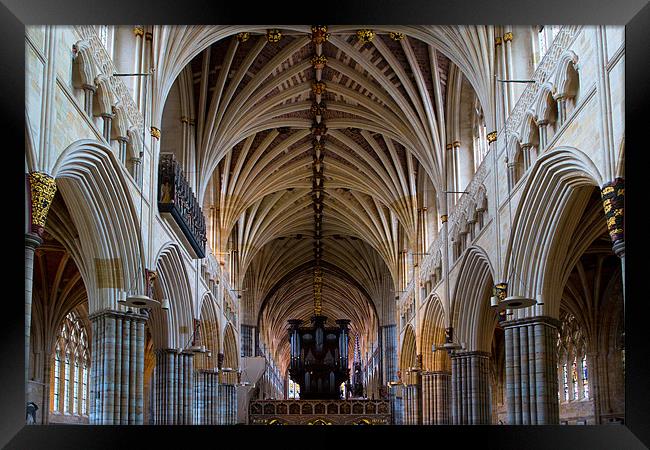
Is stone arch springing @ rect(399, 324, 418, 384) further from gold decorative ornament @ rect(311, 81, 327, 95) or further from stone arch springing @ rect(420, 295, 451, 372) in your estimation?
gold decorative ornament @ rect(311, 81, 327, 95)

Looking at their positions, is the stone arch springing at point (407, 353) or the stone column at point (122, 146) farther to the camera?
the stone arch springing at point (407, 353)

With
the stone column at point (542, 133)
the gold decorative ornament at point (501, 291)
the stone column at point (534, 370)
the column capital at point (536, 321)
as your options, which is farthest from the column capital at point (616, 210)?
the gold decorative ornament at point (501, 291)

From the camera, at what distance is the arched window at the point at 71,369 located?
30703mm

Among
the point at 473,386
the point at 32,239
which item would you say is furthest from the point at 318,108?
the point at 32,239

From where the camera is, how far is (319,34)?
27.6m

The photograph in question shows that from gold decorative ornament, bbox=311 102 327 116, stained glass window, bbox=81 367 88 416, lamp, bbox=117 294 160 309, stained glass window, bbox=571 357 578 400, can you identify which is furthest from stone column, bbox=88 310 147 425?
stained glass window, bbox=571 357 578 400

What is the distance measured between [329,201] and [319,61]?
15.9 metres

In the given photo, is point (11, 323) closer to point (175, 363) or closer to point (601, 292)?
point (175, 363)

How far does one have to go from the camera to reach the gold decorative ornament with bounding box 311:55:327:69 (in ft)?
98.5

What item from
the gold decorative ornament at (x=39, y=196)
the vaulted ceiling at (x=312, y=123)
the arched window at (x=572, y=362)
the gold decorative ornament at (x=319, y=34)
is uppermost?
the gold decorative ornament at (x=319, y=34)

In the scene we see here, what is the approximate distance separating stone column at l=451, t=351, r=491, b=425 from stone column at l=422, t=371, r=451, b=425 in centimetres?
566

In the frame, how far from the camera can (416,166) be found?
1448 inches

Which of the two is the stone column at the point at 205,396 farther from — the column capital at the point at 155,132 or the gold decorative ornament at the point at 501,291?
the gold decorative ornament at the point at 501,291
